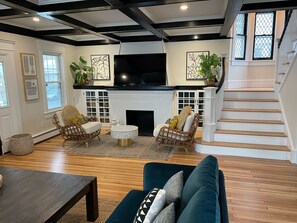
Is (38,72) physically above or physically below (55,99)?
above

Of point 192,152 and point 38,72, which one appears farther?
point 38,72

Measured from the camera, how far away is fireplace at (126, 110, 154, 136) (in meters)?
6.00

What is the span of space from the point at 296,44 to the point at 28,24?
17.6 feet

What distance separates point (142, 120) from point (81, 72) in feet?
7.84

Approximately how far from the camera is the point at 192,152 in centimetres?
449

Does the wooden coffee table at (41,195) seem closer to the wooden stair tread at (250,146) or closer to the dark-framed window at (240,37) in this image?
the wooden stair tread at (250,146)

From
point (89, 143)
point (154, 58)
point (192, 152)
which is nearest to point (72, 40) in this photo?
point (154, 58)

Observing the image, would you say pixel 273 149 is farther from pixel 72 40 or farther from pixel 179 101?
pixel 72 40

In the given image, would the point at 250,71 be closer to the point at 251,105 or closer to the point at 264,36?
the point at 264,36

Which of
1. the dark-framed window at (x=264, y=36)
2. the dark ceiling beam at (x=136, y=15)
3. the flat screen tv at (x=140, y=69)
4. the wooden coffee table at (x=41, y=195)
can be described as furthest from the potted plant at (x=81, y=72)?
the dark-framed window at (x=264, y=36)

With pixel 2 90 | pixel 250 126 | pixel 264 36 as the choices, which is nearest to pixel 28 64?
pixel 2 90

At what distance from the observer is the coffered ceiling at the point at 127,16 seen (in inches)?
118

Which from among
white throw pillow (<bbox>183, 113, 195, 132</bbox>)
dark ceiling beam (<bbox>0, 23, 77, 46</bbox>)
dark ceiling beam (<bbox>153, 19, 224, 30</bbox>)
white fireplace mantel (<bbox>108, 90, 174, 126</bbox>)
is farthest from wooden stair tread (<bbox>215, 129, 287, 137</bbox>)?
dark ceiling beam (<bbox>0, 23, 77, 46</bbox>)

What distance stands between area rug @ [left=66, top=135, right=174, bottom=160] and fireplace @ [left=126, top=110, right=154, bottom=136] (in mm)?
765
